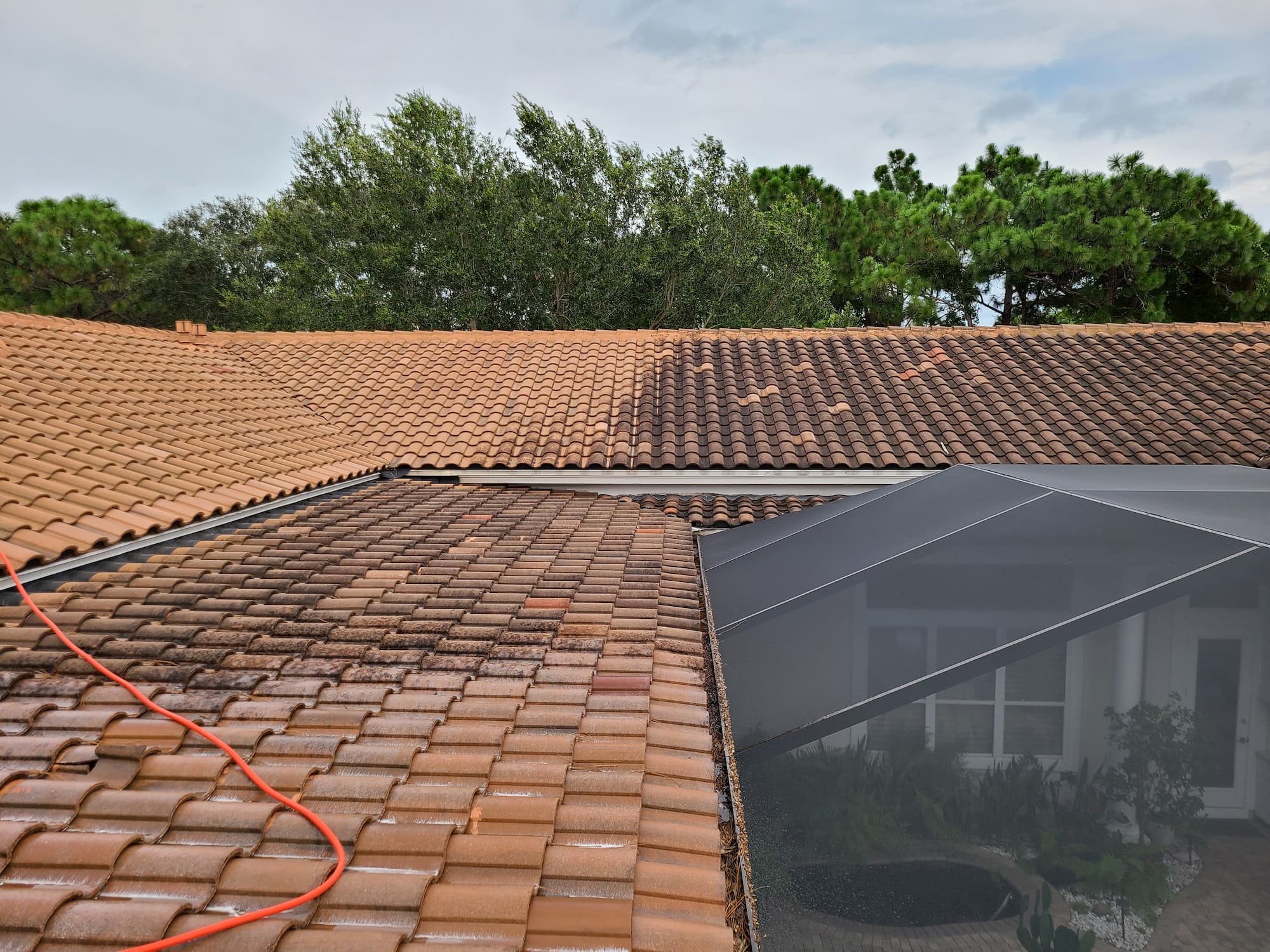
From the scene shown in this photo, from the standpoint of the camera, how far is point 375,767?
2107mm

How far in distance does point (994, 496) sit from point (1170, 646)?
94.4 inches

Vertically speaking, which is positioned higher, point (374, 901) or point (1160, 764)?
point (374, 901)

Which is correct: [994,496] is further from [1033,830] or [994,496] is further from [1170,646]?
[1033,830]

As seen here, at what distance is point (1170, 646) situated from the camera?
107 inches

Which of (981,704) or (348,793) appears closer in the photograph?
(348,793)

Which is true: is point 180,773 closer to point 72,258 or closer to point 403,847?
point 403,847

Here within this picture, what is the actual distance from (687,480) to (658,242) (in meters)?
13.3

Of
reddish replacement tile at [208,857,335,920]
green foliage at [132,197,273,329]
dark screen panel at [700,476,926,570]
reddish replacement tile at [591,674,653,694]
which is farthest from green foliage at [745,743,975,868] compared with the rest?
green foliage at [132,197,273,329]

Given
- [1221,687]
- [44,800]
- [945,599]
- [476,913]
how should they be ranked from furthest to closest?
[945,599], [1221,687], [44,800], [476,913]

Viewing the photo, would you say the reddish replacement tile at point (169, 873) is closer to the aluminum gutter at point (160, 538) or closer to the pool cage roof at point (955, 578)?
the pool cage roof at point (955, 578)

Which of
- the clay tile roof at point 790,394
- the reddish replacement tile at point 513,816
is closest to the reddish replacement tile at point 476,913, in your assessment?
the reddish replacement tile at point 513,816

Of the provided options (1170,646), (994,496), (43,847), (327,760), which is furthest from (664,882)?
(994,496)

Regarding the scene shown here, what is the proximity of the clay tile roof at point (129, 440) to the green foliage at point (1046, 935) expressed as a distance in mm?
4675

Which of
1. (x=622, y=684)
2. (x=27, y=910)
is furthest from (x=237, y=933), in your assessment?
(x=622, y=684)
